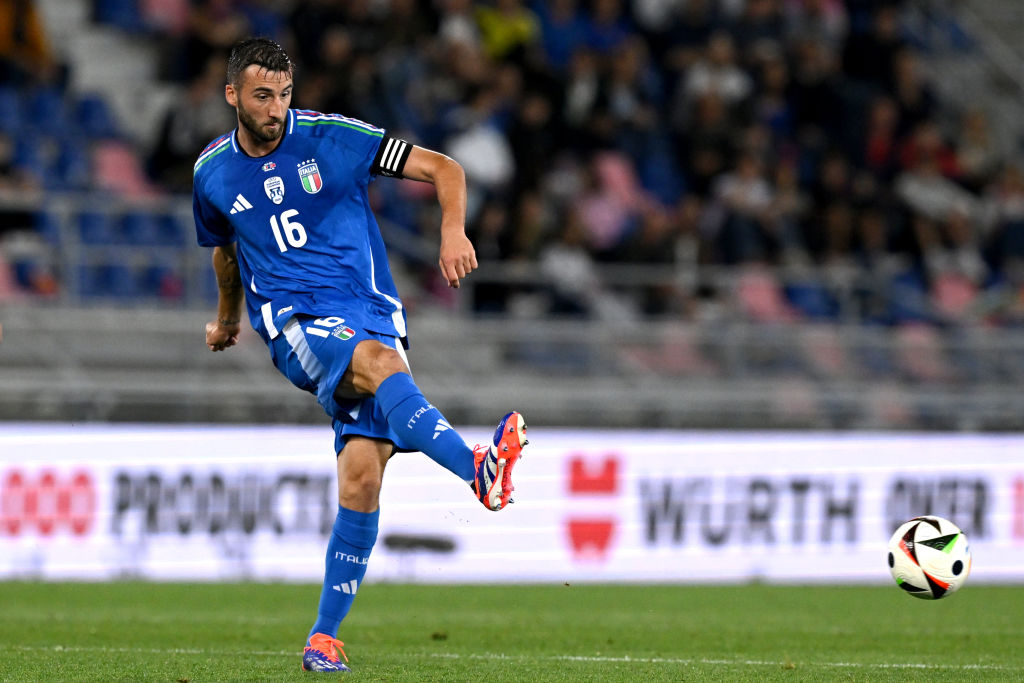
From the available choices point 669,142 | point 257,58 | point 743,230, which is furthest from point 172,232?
point 257,58

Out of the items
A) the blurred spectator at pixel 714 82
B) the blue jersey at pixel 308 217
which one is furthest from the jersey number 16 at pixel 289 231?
the blurred spectator at pixel 714 82

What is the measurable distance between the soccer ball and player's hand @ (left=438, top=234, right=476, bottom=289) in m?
2.71

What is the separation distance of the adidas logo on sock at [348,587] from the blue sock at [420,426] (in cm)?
70

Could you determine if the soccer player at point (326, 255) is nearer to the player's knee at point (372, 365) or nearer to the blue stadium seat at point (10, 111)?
the player's knee at point (372, 365)

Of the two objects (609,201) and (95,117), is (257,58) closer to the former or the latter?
(95,117)

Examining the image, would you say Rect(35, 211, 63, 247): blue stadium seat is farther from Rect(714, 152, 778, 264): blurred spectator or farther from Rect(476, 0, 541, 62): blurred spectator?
Rect(714, 152, 778, 264): blurred spectator

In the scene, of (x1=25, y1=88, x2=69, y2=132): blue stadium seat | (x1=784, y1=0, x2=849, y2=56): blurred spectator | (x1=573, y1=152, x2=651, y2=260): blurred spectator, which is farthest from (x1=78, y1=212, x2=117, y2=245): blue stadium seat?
(x1=784, y1=0, x2=849, y2=56): blurred spectator

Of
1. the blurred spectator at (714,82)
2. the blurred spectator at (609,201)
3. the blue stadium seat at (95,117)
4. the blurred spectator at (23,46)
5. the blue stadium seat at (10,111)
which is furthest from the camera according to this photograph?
the blurred spectator at (714,82)

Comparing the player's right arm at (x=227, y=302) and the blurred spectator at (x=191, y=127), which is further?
the blurred spectator at (x=191, y=127)

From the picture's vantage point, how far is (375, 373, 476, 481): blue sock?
17.6ft

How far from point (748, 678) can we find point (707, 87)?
11.3 metres

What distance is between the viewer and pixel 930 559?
6871mm

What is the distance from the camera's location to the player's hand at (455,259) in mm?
5391

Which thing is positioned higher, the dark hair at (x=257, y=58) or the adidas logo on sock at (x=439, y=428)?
the dark hair at (x=257, y=58)
